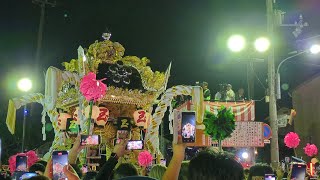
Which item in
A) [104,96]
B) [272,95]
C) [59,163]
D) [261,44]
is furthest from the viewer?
[104,96]

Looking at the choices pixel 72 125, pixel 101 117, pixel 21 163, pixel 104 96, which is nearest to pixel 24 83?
pixel 72 125

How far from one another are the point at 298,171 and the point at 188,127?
11.0ft

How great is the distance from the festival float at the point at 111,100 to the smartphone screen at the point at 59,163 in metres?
11.2

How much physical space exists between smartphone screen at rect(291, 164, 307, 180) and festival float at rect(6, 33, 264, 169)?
9.66 metres

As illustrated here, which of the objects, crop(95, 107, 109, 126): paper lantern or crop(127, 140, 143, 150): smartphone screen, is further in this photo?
crop(95, 107, 109, 126): paper lantern

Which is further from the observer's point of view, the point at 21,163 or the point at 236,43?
the point at 236,43

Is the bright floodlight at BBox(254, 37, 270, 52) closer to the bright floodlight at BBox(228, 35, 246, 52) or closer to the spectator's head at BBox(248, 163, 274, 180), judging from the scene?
the bright floodlight at BBox(228, 35, 246, 52)

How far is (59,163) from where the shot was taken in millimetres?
5625

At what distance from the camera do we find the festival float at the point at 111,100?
17.5 m

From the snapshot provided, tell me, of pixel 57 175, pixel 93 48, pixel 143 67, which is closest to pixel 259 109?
pixel 143 67

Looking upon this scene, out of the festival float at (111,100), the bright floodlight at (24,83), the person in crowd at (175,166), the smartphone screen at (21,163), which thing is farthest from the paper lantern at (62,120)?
the person in crowd at (175,166)

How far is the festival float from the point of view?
1753cm

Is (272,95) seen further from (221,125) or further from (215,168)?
(215,168)

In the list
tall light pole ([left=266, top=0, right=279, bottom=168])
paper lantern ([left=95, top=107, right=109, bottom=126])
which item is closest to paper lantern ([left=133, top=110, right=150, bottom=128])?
paper lantern ([left=95, top=107, right=109, bottom=126])
